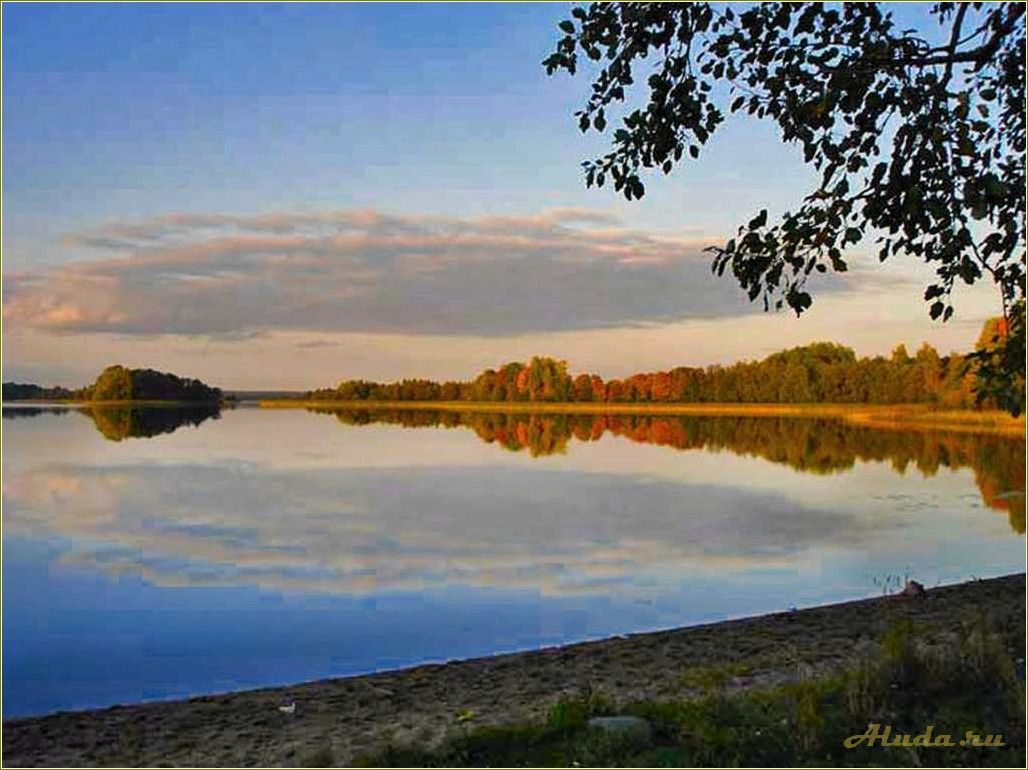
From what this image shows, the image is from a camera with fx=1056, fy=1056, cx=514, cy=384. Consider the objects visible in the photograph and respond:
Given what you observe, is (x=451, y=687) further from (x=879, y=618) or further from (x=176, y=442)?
(x=176, y=442)

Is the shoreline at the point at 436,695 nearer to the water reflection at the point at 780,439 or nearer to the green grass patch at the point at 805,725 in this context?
the green grass patch at the point at 805,725

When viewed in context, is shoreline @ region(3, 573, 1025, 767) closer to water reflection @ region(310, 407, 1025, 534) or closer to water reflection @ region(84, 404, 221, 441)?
water reflection @ region(310, 407, 1025, 534)

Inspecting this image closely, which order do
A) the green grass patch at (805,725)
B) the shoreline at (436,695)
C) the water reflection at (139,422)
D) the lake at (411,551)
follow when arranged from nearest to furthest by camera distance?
the green grass patch at (805,725) < the shoreline at (436,695) < the lake at (411,551) < the water reflection at (139,422)

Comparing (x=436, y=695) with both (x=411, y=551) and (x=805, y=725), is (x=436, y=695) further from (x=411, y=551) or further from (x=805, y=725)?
(x=411, y=551)

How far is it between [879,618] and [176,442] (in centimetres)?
3361

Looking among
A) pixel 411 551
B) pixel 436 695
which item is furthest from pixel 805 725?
pixel 411 551

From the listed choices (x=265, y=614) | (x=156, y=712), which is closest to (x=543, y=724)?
(x=156, y=712)

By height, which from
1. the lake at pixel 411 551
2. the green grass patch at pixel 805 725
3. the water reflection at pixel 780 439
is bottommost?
the lake at pixel 411 551

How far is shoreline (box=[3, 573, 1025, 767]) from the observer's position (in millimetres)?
5312

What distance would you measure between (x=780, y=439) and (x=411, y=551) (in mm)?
32138

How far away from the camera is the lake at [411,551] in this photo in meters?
10.1

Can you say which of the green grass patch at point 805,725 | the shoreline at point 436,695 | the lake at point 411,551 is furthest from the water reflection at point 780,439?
the green grass patch at point 805,725

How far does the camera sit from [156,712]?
21.2 feet

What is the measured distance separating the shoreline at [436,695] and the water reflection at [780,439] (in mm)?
11769
